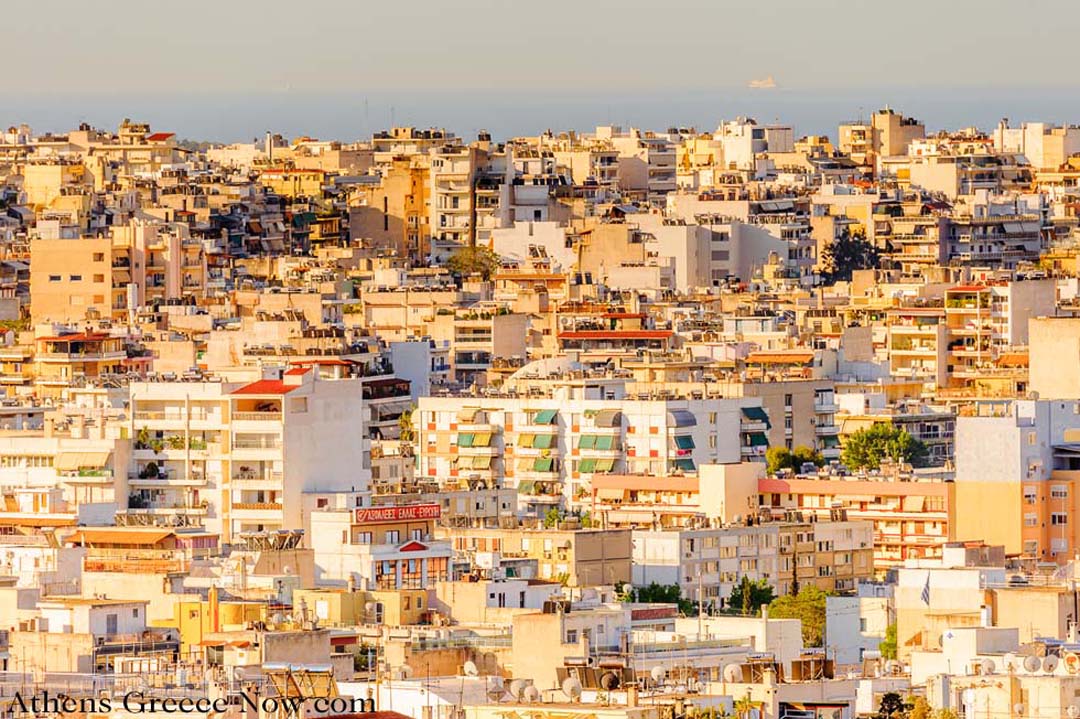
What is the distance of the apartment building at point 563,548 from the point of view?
55.5m

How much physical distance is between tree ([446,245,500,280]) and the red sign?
184ft

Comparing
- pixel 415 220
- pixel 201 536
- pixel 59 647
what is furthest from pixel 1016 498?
pixel 415 220

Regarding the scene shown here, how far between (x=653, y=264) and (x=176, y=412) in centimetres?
4748

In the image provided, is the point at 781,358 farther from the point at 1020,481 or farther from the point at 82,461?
the point at 82,461

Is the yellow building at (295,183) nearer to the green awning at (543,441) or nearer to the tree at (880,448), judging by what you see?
the tree at (880,448)

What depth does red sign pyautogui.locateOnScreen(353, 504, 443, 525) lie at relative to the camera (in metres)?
52.9

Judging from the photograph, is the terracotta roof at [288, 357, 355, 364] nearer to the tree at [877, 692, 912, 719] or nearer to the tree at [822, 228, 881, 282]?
the tree at [877, 692, 912, 719]

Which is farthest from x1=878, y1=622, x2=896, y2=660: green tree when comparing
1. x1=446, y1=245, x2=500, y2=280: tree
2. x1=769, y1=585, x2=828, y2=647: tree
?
x1=446, y1=245, x2=500, y2=280: tree

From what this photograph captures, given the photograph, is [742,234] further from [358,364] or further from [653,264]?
[358,364]

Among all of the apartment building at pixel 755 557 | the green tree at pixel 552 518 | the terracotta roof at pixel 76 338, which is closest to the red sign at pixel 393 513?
the apartment building at pixel 755 557

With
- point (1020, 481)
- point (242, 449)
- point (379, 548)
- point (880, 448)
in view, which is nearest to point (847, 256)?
point (880, 448)

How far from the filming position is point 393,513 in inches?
2098

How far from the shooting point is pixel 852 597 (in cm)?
5494

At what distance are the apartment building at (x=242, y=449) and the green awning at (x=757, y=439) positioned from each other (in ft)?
38.8
